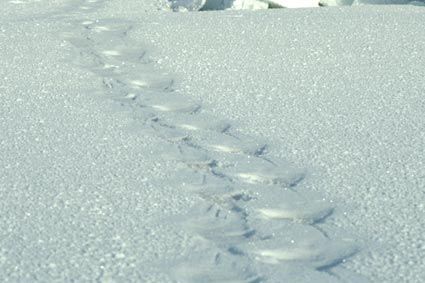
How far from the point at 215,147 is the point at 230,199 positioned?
338 millimetres

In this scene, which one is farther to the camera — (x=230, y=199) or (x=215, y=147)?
(x=215, y=147)

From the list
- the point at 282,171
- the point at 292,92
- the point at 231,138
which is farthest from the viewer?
the point at 292,92

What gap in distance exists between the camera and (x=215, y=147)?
207 cm

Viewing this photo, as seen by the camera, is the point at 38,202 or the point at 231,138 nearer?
the point at 38,202

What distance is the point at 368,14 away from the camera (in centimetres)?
328

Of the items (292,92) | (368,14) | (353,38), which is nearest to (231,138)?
(292,92)

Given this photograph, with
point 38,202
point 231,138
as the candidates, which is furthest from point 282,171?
point 38,202

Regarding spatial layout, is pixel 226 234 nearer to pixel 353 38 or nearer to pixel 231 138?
pixel 231 138

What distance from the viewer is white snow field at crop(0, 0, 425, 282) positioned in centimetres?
147

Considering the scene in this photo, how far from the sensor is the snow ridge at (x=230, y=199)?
1447 mm

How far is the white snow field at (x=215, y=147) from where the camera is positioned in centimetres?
147

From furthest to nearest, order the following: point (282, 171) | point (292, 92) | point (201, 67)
→ point (201, 67), point (292, 92), point (282, 171)

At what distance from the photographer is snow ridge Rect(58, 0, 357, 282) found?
145 centimetres

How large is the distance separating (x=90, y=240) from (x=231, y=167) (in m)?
0.50
